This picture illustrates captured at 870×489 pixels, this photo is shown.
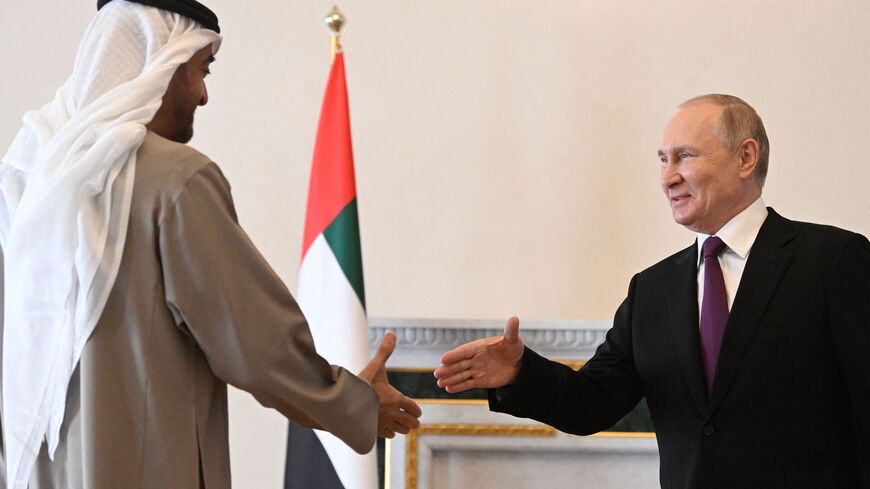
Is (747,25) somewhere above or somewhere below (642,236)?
above

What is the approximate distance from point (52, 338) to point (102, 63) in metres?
0.61

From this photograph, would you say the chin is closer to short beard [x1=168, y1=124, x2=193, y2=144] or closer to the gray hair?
short beard [x1=168, y1=124, x2=193, y2=144]

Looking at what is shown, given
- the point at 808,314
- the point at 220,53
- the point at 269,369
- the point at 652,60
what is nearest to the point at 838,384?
the point at 808,314

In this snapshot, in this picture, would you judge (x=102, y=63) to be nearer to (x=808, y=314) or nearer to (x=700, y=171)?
(x=700, y=171)

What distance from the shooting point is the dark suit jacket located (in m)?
2.54

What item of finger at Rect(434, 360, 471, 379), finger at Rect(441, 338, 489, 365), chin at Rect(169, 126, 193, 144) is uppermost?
chin at Rect(169, 126, 193, 144)

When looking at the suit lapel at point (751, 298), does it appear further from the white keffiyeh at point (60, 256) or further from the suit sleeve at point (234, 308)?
the white keffiyeh at point (60, 256)

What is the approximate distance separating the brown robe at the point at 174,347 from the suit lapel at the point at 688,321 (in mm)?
1042

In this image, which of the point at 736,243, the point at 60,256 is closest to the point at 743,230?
the point at 736,243

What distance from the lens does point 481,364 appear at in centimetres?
287

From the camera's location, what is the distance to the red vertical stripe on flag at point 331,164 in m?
3.83

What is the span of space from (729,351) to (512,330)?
0.56 meters

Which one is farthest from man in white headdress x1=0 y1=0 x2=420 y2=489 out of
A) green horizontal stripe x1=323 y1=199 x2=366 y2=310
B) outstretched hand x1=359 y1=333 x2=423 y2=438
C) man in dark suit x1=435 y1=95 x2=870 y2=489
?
green horizontal stripe x1=323 y1=199 x2=366 y2=310

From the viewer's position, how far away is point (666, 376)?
9.23 ft
